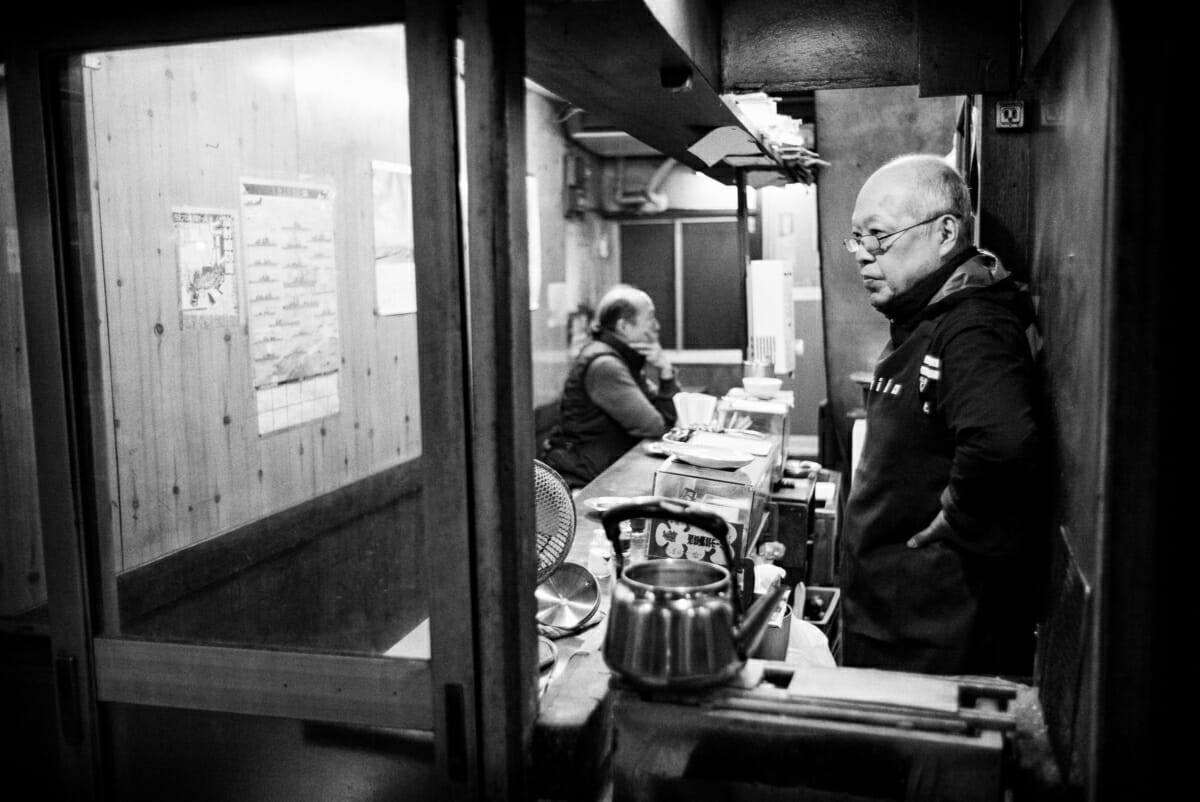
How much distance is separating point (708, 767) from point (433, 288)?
0.88 m

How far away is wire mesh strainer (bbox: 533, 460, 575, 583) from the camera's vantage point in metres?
2.37

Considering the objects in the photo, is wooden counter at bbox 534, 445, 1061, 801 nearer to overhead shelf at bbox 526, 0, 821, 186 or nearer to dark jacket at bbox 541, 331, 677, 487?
overhead shelf at bbox 526, 0, 821, 186

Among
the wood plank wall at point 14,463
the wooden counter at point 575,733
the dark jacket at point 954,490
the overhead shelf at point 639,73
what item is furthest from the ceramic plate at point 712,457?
the wood plank wall at point 14,463

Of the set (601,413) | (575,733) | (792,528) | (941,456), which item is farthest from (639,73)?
(601,413)

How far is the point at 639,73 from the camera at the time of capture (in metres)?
2.47

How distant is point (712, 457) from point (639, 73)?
1.05 metres

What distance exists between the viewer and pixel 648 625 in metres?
1.57

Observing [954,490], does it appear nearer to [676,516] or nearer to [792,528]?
[676,516]

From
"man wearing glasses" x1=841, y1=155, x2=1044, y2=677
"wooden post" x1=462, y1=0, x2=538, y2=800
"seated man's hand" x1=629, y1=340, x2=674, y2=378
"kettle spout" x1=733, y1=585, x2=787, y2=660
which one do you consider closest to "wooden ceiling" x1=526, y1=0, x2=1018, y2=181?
"wooden post" x1=462, y1=0, x2=538, y2=800

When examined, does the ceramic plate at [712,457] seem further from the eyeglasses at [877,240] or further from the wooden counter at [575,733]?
the wooden counter at [575,733]

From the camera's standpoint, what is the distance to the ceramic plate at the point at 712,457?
2.72 metres

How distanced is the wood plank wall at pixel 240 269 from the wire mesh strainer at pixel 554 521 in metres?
0.49

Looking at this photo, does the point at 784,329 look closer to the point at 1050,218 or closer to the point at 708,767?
the point at 1050,218

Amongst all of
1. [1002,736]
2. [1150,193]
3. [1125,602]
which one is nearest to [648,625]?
[1002,736]
